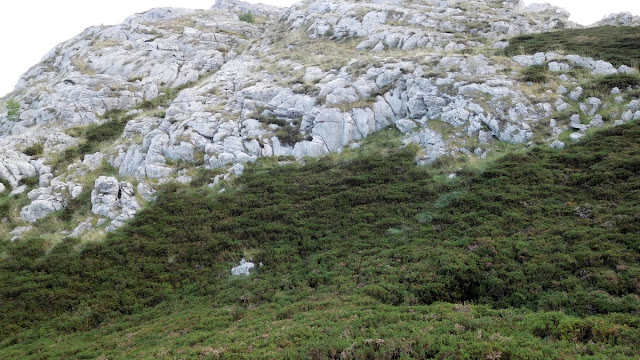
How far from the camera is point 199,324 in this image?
14250mm

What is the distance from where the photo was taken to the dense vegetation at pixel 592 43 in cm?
A: 3127

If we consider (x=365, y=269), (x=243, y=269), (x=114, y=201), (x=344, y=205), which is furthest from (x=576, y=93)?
(x=114, y=201)

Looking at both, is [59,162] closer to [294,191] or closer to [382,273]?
[294,191]

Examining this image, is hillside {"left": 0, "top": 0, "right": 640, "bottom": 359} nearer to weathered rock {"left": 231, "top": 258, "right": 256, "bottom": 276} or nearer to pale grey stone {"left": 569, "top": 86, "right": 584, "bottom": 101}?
pale grey stone {"left": 569, "top": 86, "right": 584, "bottom": 101}

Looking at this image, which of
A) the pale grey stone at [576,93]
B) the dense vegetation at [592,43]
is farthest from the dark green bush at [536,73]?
the dense vegetation at [592,43]

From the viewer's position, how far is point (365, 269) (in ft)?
53.9

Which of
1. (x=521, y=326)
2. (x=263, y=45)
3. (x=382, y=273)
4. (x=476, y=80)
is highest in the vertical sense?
(x=263, y=45)

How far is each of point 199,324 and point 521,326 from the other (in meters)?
12.1

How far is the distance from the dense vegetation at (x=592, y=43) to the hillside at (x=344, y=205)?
29 centimetres

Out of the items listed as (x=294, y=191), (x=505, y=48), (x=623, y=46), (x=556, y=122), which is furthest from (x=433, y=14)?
(x=294, y=191)

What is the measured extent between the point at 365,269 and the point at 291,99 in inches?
902

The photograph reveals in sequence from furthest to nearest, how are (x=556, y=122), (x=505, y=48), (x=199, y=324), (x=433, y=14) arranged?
(x=433, y=14) → (x=505, y=48) → (x=556, y=122) → (x=199, y=324)

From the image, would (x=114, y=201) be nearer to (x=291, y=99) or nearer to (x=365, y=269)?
(x=291, y=99)

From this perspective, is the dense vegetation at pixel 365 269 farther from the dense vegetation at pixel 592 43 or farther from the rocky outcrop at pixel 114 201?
the dense vegetation at pixel 592 43
